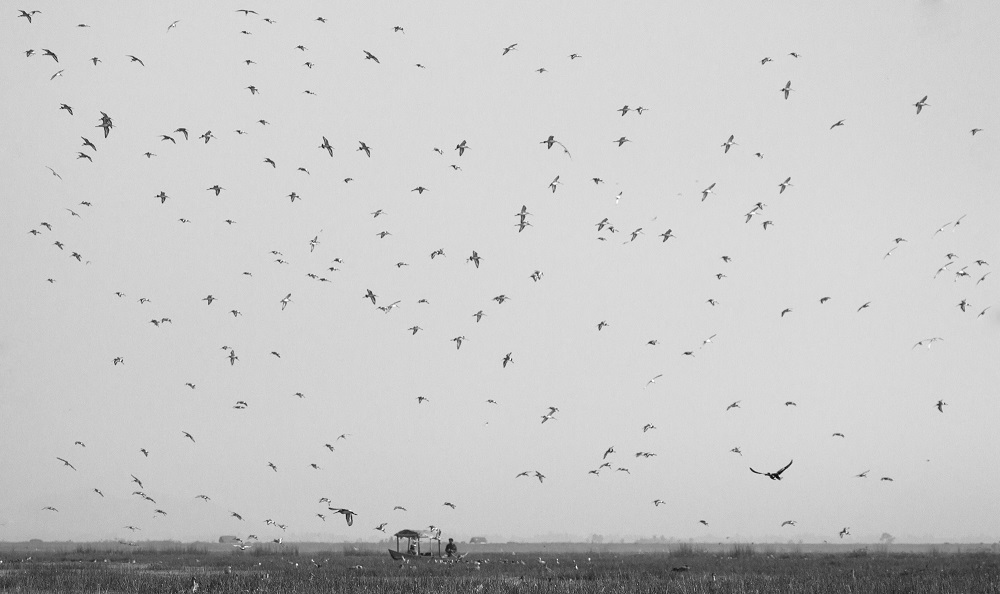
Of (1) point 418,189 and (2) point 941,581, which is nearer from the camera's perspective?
(2) point 941,581

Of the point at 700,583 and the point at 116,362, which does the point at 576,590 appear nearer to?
the point at 700,583

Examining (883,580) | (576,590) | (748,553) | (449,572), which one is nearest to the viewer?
(576,590)

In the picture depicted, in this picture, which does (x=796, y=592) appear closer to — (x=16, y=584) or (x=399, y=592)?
(x=399, y=592)

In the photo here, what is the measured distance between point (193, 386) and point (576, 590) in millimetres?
20745

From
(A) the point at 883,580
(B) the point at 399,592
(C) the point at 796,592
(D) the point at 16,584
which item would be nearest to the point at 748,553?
(A) the point at 883,580

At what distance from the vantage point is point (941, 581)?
3080 centimetres

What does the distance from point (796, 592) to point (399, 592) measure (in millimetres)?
11419

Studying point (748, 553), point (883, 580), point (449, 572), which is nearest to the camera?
point (883, 580)

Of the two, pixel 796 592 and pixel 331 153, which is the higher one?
pixel 331 153

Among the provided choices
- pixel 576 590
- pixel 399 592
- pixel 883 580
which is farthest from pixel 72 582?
pixel 883 580

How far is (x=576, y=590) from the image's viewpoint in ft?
87.1

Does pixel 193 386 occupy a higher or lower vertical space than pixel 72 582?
higher

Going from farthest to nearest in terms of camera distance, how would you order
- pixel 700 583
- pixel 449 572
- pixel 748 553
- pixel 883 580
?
pixel 748 553 < pixel 449 572 < pixel 883 580 < pixel 700 583

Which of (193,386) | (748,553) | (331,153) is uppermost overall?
(331,153)
